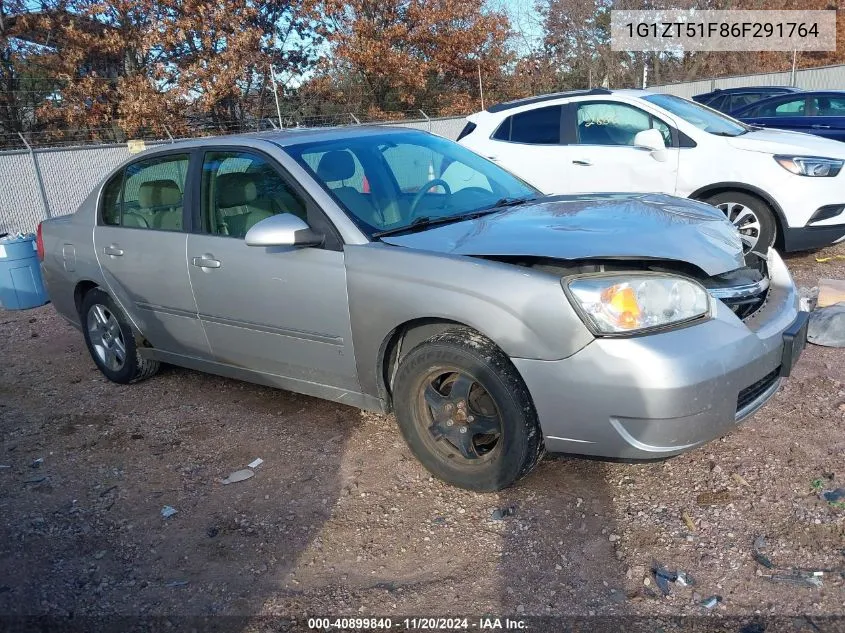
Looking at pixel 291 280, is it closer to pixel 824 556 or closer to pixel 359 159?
pixel 359 159

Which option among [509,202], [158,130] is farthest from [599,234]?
[158,130]

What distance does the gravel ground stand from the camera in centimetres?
262

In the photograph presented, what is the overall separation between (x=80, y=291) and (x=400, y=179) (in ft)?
9.12

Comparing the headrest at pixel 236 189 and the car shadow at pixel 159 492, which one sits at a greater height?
the headrest at pixel 236 189

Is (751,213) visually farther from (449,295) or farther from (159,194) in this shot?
(159,194)

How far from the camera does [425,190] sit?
12.8ft

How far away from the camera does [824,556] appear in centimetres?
263

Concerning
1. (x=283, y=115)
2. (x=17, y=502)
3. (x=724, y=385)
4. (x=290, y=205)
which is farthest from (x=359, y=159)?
(x=283, y=115)

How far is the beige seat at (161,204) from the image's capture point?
4.34m

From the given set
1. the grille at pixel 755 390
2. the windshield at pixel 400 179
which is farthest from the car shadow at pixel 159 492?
the grille at pixel 755 390

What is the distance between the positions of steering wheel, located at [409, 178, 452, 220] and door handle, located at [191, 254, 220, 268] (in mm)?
1152

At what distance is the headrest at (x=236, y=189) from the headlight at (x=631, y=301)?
2.04 m

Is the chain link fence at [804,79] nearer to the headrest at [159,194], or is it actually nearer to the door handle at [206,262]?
the headrest at [159,194]

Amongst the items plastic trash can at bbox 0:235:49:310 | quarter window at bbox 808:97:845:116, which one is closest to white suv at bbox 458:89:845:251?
quarter window at bbox 808:97:845:116
